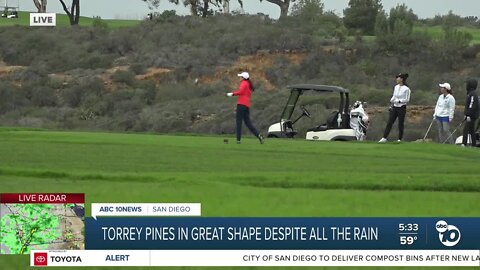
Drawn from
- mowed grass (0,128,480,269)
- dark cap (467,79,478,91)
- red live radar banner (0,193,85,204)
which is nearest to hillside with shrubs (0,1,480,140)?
dark cap (467,79,478,91)

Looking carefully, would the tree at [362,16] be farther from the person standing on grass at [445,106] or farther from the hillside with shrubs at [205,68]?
the person standing on grass at [445,106]

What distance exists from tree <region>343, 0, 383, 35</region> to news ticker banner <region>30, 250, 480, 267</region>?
7054 cm

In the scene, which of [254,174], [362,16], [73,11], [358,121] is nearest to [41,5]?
[73,11]

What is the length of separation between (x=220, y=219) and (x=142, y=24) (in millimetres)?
67546

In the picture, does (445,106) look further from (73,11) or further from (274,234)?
(73,11)

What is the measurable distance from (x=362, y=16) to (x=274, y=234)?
7177 centimetres

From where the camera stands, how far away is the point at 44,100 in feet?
186

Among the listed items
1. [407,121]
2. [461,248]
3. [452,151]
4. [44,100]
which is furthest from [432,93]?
[461,248]

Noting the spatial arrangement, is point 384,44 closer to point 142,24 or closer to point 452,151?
point 142,24

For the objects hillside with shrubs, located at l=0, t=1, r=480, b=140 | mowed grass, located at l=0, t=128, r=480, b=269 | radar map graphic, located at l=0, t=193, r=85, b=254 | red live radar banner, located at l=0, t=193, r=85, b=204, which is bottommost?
hillside with shrubs, located at l=0, t=1, r=480, b=140

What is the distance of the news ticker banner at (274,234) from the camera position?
1133cm

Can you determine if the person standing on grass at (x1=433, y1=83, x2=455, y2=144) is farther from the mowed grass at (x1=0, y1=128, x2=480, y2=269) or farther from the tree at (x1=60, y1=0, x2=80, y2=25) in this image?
the tree at (x1=60, y1=0, x2=80, y2=25)

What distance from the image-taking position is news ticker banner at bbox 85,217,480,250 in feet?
Result: 37.2

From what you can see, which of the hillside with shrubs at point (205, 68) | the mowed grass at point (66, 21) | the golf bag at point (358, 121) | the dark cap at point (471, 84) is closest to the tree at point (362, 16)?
the hillside with shrubs at point (205, 68)
